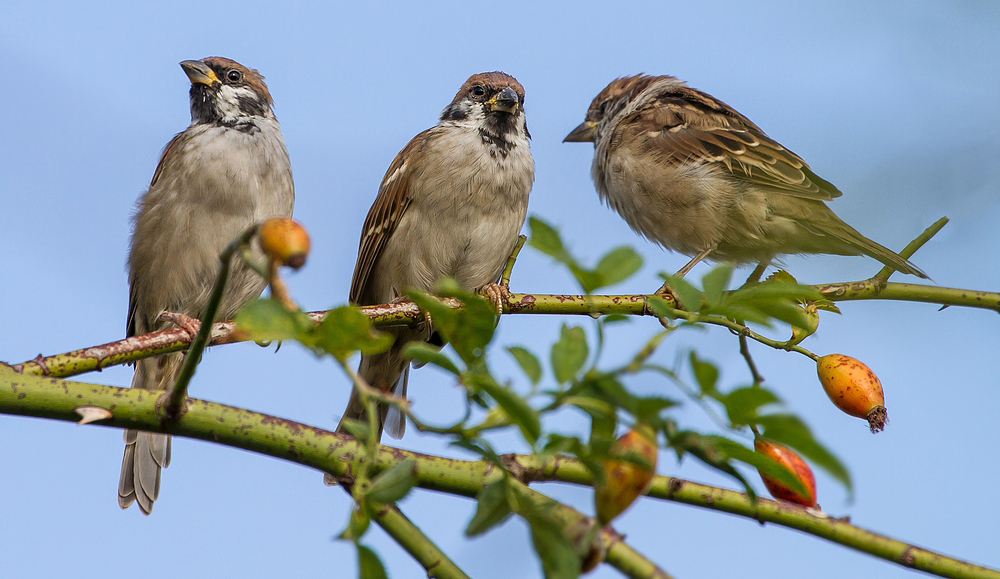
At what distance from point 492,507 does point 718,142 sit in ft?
14.3

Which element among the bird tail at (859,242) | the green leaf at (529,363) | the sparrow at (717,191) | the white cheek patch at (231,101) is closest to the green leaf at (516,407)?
the green leaf at (529,363)

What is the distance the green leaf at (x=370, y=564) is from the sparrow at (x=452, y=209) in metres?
3.47

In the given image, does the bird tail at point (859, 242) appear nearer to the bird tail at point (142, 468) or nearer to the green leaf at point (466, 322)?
the bird tail at point (142, 468)

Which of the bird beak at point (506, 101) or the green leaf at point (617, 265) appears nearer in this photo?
the green leaf at point (617, 265)

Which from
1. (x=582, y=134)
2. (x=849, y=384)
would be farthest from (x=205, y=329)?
(x=582, y=134)

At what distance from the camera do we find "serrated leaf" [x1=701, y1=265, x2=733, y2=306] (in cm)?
104

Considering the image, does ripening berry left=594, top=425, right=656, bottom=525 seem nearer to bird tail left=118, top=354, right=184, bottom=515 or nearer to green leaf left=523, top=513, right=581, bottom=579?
green leaf left=523, top=513, right=581, bottom=579

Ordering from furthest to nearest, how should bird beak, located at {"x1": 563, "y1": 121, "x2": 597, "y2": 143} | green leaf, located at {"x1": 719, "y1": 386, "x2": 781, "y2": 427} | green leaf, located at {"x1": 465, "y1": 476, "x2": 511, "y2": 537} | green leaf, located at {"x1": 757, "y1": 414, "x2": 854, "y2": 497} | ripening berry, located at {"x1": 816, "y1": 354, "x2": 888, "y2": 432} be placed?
bird beak, located at {"x1": 563, "y1": 121, "x2": 597, "y2": 143} < ripening berry, located at {"x1": 816, "y1": 354, "x2": 888, "y2": 432} < green leaf, located at {"x1": 465, "y1": 476, "x2": 511, "y2": 537} < green leaf, located at {"x1": 719, "y1": 386, "x2": 781, "y2": 427} < green leaf, located at {"x1": 757, "y1": 414, "x2": 854, "y2": 497}

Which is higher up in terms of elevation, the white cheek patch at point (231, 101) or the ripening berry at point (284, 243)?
the white cheek patch at point (231, 101)

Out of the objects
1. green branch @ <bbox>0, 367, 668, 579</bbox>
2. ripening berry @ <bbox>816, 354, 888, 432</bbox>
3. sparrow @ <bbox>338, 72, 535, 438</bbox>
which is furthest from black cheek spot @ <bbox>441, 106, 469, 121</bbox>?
green branch @ <bbox>0, 367, 668, 579</bbox>

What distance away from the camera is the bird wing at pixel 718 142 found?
4.77 metres

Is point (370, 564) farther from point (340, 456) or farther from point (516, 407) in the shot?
point (340, 456)

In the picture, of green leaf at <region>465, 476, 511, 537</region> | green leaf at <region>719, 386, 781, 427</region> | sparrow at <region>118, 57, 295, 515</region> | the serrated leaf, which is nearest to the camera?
green leaf at <region>719, 386, 781, 427</region>

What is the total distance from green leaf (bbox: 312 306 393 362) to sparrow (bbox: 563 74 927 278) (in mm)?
3806
